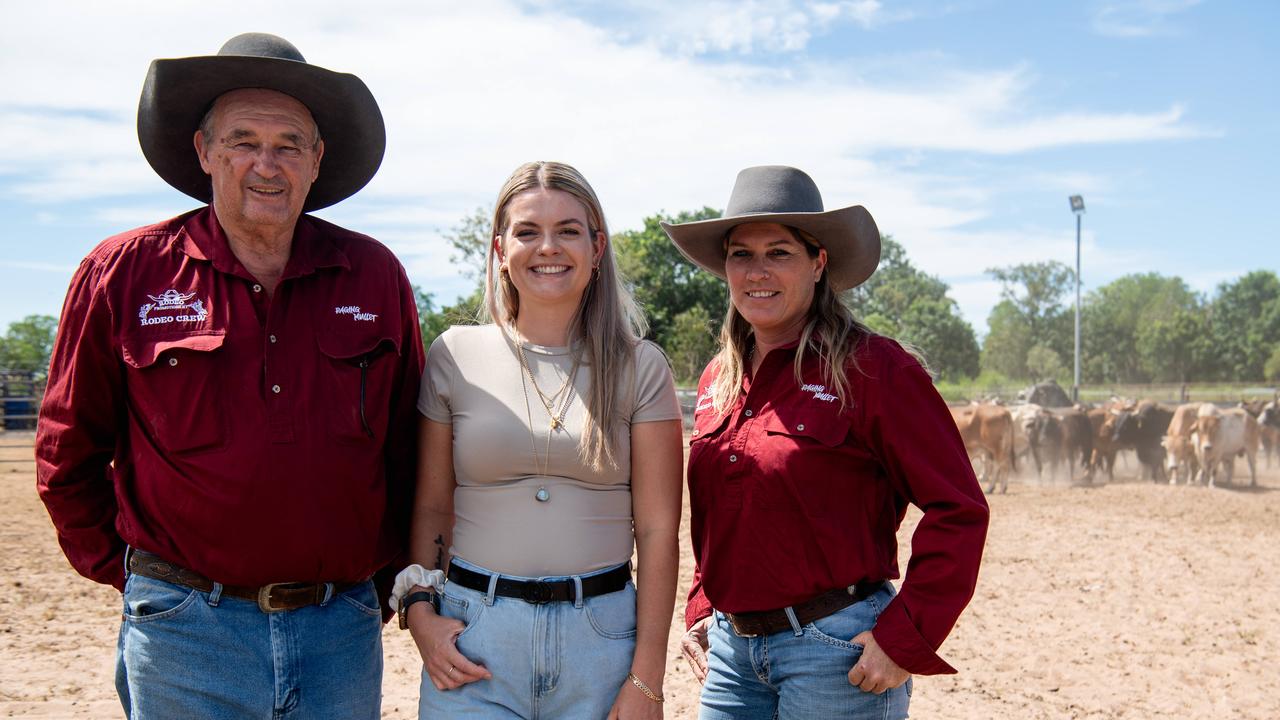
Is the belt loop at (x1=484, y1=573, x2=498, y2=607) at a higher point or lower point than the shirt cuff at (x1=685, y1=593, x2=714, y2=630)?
higher

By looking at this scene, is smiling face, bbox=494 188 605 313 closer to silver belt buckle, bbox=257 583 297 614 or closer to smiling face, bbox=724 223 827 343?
smiling face, bbox=724 223 827 343

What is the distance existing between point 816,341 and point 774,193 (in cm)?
45

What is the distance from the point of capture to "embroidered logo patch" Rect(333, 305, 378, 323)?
2.56 meters

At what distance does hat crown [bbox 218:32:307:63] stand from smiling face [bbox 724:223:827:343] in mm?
1337

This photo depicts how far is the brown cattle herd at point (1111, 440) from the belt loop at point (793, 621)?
13.9 metres

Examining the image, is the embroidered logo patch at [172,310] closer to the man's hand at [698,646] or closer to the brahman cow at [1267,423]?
the man's hand at [698,646]

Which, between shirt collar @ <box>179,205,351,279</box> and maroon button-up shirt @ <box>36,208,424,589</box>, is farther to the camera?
shirt collar @ <box>179,205,351,279</box>

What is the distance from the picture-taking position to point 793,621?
8.19 ft

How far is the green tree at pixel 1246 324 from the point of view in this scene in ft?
207

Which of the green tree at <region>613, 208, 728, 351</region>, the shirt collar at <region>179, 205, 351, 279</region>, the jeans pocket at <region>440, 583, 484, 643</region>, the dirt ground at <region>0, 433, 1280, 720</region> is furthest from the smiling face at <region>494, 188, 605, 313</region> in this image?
the green tree at <region>613, 208, 728, 351</region>

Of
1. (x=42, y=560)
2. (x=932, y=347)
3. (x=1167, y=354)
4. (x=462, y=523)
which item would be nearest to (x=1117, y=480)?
(x=42, y=560)

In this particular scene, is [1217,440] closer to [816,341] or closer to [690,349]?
[690,349]

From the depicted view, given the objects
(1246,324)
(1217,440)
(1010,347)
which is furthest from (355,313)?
(1246,324)

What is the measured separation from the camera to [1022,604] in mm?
7672
